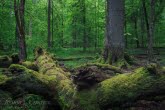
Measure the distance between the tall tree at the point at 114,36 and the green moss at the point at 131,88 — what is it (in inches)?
376

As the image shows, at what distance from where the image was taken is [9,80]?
6.47 m

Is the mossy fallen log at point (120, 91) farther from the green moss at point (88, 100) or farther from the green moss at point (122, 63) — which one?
the green moss at point (122, 63)

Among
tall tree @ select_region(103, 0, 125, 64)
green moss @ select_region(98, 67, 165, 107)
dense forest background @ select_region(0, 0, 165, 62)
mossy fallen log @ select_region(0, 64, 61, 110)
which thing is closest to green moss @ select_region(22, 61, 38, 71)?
mossy fallen log @ select_region(0, 64, 61, 110)

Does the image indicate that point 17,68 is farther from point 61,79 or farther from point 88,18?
point 88,18

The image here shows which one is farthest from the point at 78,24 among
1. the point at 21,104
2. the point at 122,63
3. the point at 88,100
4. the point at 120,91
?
the point at 120,91

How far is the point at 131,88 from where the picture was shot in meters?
6.28

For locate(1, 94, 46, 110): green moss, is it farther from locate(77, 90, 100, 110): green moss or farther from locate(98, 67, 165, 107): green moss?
locate(98, 67, 165, 107): green moss

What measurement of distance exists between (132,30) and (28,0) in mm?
14490

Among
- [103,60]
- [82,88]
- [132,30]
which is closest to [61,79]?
[82,88]

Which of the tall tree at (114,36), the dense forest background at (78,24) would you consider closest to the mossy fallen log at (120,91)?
the tall tree at (114,36)

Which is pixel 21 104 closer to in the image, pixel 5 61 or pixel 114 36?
pixel 5 61

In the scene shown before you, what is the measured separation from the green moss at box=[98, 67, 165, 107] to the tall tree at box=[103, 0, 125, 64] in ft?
31.4

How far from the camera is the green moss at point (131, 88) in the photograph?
620 cm

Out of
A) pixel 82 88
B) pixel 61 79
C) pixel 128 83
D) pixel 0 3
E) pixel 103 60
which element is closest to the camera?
pixel 128 83
